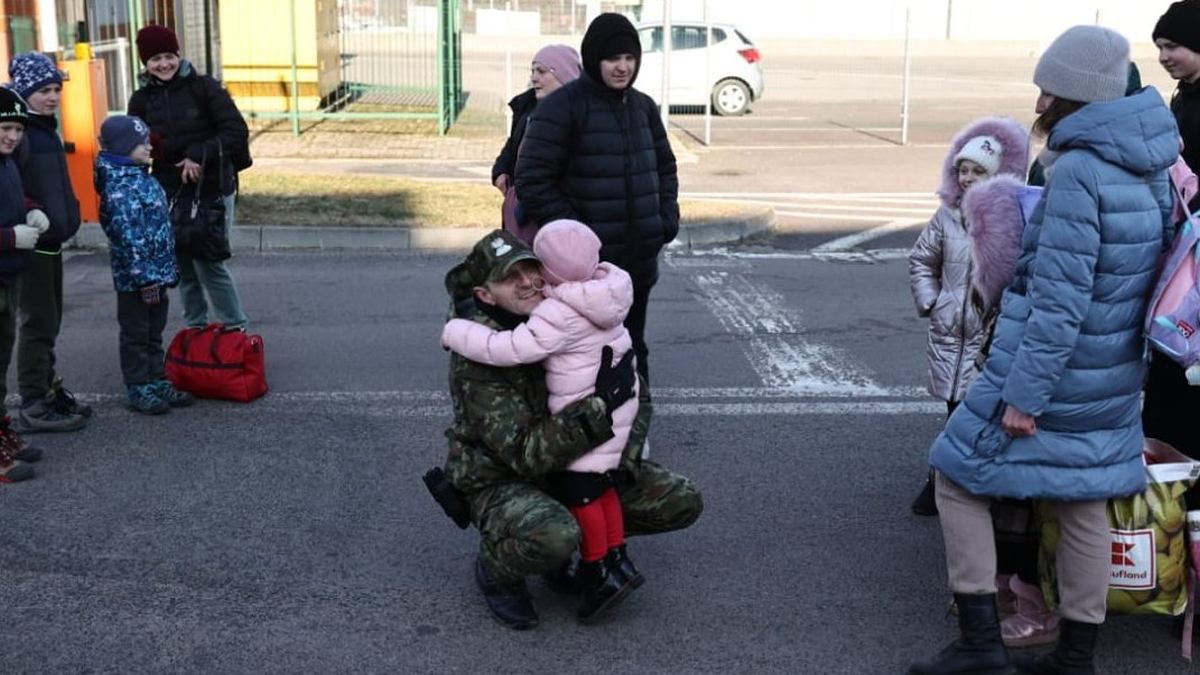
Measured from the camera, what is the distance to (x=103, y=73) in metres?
11.5

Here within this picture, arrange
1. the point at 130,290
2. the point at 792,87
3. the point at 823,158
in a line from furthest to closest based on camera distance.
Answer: the point at 792,87, the point at 823,158, the point at 130,290

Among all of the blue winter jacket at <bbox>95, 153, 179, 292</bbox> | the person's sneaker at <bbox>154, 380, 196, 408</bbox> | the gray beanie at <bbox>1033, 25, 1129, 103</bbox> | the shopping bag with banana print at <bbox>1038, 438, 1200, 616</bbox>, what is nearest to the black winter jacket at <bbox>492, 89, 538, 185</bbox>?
the blue winter jacket at <bbox>95, 153, 179, 292</bbox>

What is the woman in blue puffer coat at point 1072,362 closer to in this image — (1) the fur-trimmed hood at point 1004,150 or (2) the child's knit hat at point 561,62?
(1) the fur-trimmed hood at point 1004,150

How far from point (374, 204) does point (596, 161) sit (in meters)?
6.58

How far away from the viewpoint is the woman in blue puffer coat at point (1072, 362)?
3598mm

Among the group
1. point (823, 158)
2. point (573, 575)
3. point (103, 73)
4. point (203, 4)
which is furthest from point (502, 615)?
point (203, 4)

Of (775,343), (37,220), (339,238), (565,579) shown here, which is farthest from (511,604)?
(339,238)

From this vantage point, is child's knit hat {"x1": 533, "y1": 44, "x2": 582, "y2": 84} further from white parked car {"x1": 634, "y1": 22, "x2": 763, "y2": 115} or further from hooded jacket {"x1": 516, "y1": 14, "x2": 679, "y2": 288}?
white parked car {"x1": 634, "y1": 22, "x2": 763, "y2": 115}

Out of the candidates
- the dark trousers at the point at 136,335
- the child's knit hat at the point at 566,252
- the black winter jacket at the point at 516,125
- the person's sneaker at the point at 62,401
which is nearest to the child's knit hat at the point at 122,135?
the dark trousers at the point at 136,335

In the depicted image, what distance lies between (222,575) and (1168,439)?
306 centimetres

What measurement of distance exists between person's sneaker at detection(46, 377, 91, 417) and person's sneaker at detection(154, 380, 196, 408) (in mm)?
322

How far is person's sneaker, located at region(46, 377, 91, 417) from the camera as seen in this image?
629 centimetres

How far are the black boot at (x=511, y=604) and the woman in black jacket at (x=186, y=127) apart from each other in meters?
3.40

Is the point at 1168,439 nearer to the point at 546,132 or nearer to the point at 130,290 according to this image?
the point at 546,132
